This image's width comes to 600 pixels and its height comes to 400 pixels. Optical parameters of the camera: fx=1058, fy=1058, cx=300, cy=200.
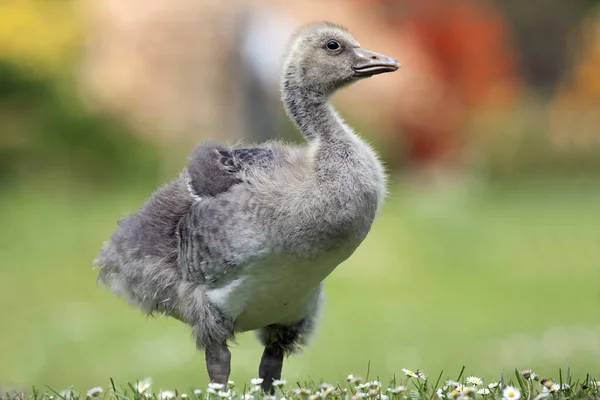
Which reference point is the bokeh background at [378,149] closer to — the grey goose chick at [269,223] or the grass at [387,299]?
the grass at [387,299]

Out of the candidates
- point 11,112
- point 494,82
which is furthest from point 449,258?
point 494,82

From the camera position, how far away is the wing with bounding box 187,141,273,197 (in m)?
4.93

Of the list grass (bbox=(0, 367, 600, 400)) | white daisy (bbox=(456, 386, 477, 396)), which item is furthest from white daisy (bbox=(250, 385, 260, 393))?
white daisy (bbox=(456, 386, 477, 396))

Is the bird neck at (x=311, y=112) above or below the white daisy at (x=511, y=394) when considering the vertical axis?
above

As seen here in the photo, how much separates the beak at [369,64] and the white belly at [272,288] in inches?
34.1

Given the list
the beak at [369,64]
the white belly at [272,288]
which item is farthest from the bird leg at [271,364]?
the beak at [369,64]

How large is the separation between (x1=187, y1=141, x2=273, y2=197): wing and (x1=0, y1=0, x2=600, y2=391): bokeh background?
309 cm

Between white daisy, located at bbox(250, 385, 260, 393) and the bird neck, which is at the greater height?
the bird neck

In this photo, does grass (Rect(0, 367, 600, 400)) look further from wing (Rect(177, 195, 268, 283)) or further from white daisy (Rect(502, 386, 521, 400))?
wing (Rect(177, 195, 268, 283))

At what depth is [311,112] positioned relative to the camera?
4.93m

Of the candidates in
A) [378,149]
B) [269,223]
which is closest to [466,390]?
[269,223]

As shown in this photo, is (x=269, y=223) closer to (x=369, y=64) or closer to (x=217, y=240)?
(x=217, y=240)

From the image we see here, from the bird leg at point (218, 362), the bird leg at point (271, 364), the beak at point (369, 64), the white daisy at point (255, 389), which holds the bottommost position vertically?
the white daisy at point (255, 389)

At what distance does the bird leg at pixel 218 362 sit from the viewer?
497cm
